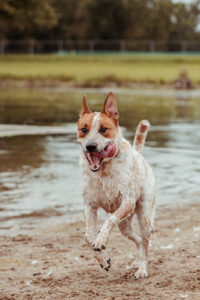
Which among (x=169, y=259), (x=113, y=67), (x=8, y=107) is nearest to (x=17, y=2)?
(x=113, y=67)

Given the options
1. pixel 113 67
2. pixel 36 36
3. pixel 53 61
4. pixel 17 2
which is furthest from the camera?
pixel 36 36

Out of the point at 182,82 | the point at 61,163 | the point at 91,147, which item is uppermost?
the point at 91,147

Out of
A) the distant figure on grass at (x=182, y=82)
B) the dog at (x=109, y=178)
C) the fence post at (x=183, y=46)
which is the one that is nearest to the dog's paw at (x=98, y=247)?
the dog at (x=109, y=178)

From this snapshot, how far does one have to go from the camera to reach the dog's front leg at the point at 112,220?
18.0ft

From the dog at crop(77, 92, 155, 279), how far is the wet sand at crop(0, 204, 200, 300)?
278 mm

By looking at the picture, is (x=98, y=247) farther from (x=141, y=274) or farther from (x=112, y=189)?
(x=141, y=274)

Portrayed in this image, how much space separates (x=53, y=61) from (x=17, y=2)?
445 inches

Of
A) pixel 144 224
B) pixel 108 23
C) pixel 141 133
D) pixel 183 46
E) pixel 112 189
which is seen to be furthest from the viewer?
pixel 108 23

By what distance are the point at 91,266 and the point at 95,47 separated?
6867cm

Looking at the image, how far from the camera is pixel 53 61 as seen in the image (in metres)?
60.9

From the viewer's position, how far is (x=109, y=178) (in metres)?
5.69

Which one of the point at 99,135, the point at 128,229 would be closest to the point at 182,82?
the point at 128,229

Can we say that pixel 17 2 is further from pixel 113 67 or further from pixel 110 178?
pixel 110 178

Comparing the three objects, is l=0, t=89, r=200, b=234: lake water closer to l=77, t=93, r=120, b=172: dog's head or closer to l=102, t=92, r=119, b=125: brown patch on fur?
l=77, t=93, r=120, b=172: dog's head
